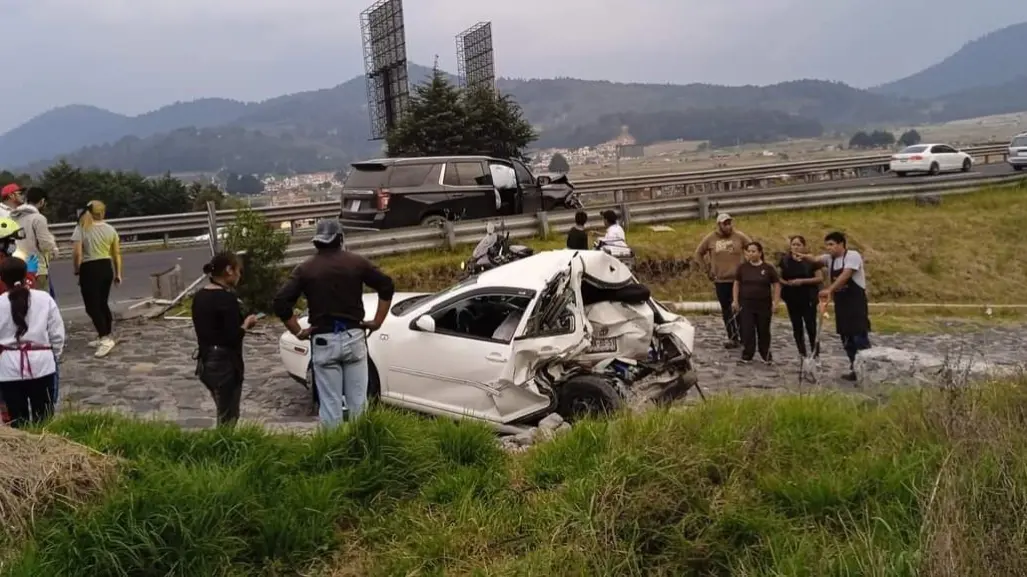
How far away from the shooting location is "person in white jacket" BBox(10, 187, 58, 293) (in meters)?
8.66

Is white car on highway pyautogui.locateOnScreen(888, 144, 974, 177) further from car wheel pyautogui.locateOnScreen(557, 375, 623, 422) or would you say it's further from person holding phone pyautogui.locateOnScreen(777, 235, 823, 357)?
car wheel pyautogui.locateOnScreen(557, 375, 623, 422)

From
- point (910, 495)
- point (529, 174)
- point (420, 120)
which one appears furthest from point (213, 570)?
point (420, 120)

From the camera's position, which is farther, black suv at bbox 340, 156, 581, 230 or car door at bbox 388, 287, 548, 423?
black suv at bbox 340, 156, 581, 230

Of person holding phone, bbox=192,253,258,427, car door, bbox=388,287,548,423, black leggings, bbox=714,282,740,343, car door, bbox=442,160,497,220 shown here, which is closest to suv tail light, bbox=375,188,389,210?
car door, bbox=442,160,497,220

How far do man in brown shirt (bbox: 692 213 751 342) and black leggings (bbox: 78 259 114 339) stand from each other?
24.3 feet

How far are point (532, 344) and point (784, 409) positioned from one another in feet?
8.41

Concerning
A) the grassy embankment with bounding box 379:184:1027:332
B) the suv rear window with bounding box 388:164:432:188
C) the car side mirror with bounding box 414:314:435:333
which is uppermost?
the suv rear window with bounding box 388:164:432:188

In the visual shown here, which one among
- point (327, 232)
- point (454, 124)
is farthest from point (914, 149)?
point (327, 232)

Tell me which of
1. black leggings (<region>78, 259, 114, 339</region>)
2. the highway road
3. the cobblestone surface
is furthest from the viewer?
the highway road

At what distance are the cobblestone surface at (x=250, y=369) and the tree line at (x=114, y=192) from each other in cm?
2440

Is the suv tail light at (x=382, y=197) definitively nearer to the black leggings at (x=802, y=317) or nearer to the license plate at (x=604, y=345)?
the black leggings at (x=802, y=317)

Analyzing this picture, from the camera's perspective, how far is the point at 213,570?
3916 mm

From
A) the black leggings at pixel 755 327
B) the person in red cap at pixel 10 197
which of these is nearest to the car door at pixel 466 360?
the black leggings at pixel 755 327

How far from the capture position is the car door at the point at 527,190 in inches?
708
